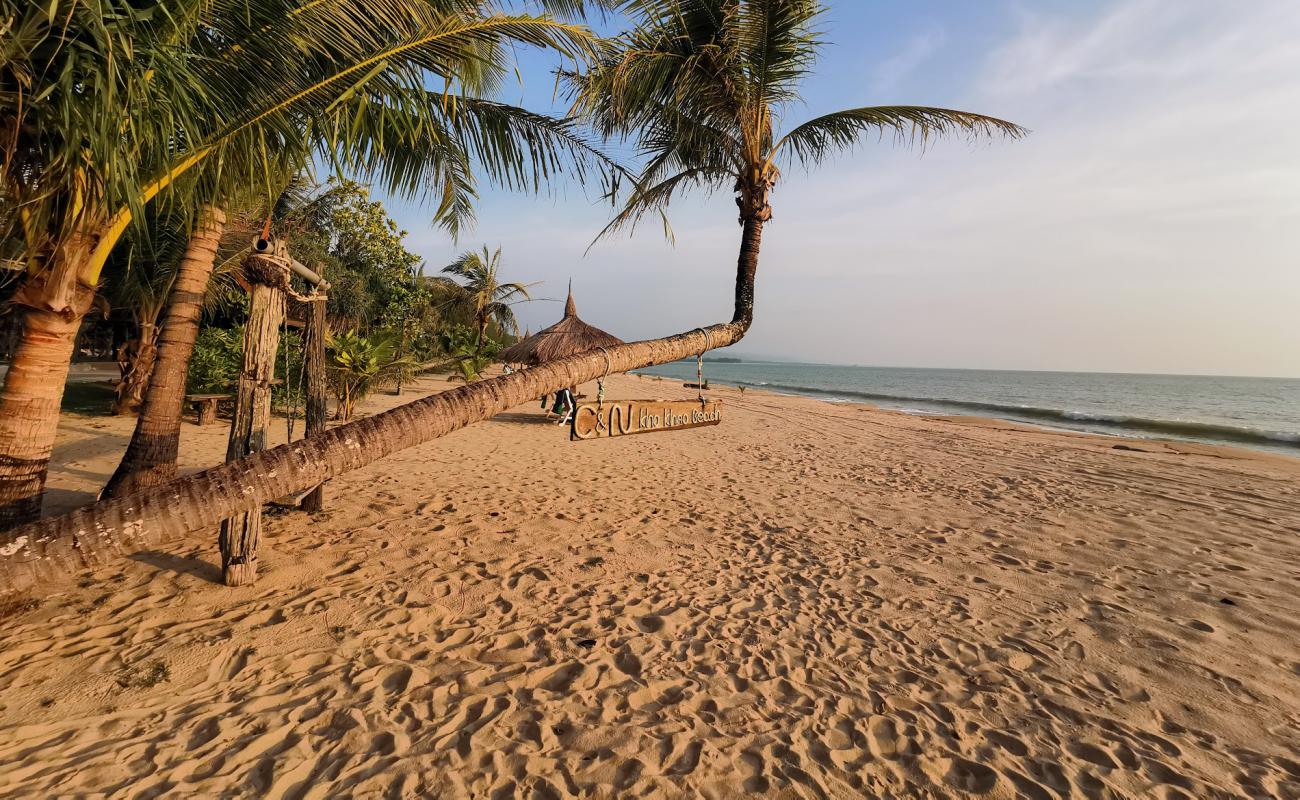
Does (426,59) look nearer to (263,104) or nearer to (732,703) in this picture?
(263,104)

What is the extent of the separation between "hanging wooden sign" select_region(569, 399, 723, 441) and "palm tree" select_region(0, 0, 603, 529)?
2.00m

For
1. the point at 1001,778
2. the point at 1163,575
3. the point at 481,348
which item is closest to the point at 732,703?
the point at 1001,778

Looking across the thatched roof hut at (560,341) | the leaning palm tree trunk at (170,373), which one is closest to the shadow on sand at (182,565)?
the leaning palm tree trunk at (170,373)

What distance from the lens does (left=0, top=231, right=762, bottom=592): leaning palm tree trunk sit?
7.04ft

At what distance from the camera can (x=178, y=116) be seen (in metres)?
2.64

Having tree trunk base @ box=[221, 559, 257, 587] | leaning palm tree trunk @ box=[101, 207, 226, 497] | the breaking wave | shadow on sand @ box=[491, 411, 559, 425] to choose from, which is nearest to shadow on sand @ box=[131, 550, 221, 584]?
tree trunk base @ box=[221, 559, 257, 587]

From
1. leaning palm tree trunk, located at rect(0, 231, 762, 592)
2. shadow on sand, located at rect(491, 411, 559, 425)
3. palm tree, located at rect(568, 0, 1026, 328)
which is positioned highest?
palm tree, located at rect(568, 0, 1026, 328)

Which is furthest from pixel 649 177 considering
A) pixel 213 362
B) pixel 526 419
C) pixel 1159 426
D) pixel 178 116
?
pixel 1159 426

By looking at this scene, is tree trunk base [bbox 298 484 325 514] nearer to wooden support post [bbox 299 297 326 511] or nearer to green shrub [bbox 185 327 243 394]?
wooden support post [bbox 299 297 326 511]

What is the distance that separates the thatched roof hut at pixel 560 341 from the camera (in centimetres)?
1366

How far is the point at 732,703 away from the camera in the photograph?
292 centimetres

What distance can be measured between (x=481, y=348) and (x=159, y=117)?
72.6ft

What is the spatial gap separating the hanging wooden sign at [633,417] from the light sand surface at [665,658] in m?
1.38

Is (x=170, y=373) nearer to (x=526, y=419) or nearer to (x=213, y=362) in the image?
(x=213, y=362)
